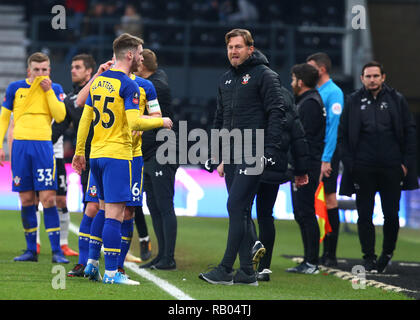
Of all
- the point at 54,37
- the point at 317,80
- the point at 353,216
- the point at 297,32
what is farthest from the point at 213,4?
the point at 317,80

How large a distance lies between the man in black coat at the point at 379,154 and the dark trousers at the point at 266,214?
1.42 meters

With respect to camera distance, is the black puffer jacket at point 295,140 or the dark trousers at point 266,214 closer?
the dark trousers at point 266,214

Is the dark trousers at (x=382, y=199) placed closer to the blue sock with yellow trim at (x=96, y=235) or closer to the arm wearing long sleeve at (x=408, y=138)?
the arm wearing long sleeve at (x=408, y=138)

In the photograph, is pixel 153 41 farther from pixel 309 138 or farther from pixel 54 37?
pixel 309 138

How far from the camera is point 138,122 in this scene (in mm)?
6641

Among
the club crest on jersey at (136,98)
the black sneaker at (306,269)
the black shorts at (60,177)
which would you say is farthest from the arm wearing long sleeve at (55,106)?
the black sneaker at (306,269)

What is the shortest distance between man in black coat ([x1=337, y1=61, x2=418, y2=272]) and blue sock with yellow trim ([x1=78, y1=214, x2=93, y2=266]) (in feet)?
9.42

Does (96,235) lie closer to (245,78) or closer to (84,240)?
(84,240)

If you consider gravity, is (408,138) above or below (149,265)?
above

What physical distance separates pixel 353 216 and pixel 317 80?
746 centimetres

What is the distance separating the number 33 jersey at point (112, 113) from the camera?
6785 millimetres

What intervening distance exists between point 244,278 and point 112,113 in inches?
69.2

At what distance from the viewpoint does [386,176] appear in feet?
29.1

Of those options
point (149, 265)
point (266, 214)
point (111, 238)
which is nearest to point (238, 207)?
point (266, 214)
